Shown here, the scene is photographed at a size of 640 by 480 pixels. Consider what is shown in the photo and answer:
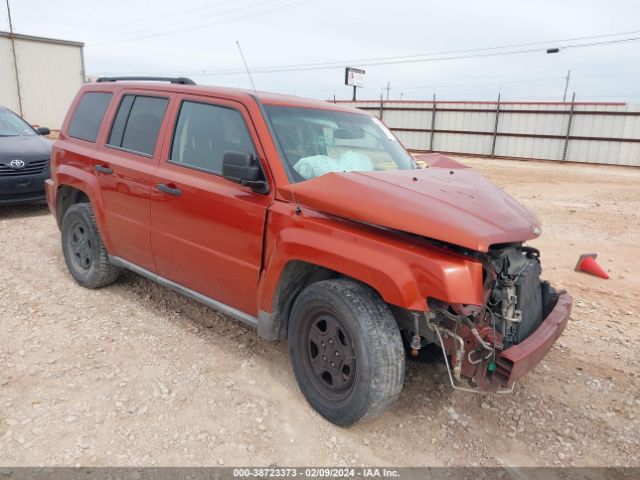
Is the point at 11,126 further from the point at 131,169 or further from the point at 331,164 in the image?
the point at 331,164

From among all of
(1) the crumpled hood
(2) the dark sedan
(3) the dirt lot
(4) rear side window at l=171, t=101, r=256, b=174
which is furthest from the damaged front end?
(2) the dark sedan

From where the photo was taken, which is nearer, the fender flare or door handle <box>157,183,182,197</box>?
door handle <box>157,183,182,197</box>

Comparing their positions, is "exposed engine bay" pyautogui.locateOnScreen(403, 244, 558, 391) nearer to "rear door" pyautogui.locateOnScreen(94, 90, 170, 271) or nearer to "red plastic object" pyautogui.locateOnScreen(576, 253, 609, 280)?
"rear door" pyautogui.locateOnScreen(94, 90, 170, 271)

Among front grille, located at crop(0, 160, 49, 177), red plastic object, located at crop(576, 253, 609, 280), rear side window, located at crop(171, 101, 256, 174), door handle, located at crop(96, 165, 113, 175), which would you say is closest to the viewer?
rear side window, located at crop(171, 101, 256, 174)

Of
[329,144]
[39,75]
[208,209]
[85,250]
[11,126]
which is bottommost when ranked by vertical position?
[85,250]

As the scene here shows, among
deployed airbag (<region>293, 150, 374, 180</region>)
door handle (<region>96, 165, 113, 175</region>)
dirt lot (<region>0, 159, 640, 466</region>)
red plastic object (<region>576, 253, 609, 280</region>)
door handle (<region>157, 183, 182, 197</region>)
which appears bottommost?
dirt lot (<region>0, 159, 640, 466</region>)

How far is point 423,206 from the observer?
2.44 m

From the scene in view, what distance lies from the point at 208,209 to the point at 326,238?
98 cm

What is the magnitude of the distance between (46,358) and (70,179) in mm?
1814

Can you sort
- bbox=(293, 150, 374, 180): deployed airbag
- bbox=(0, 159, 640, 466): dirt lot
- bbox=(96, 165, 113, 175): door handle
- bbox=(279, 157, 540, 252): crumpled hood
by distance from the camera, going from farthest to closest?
bbox=(96, 165, 113, 175): door handle
bbox=(293, 150, 374, 180): deployed airbag
bbox=(0, 159, 640, 466): dirt lot
bbox=(279, 157, 540, 252): crumpled hood

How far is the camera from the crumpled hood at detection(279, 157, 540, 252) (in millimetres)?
2311

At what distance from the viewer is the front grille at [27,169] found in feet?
23.0

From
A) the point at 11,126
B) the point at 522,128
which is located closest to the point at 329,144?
the point at 11,126

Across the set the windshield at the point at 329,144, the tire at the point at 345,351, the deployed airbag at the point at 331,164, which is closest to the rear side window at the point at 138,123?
the windshield at the point at 329,144
